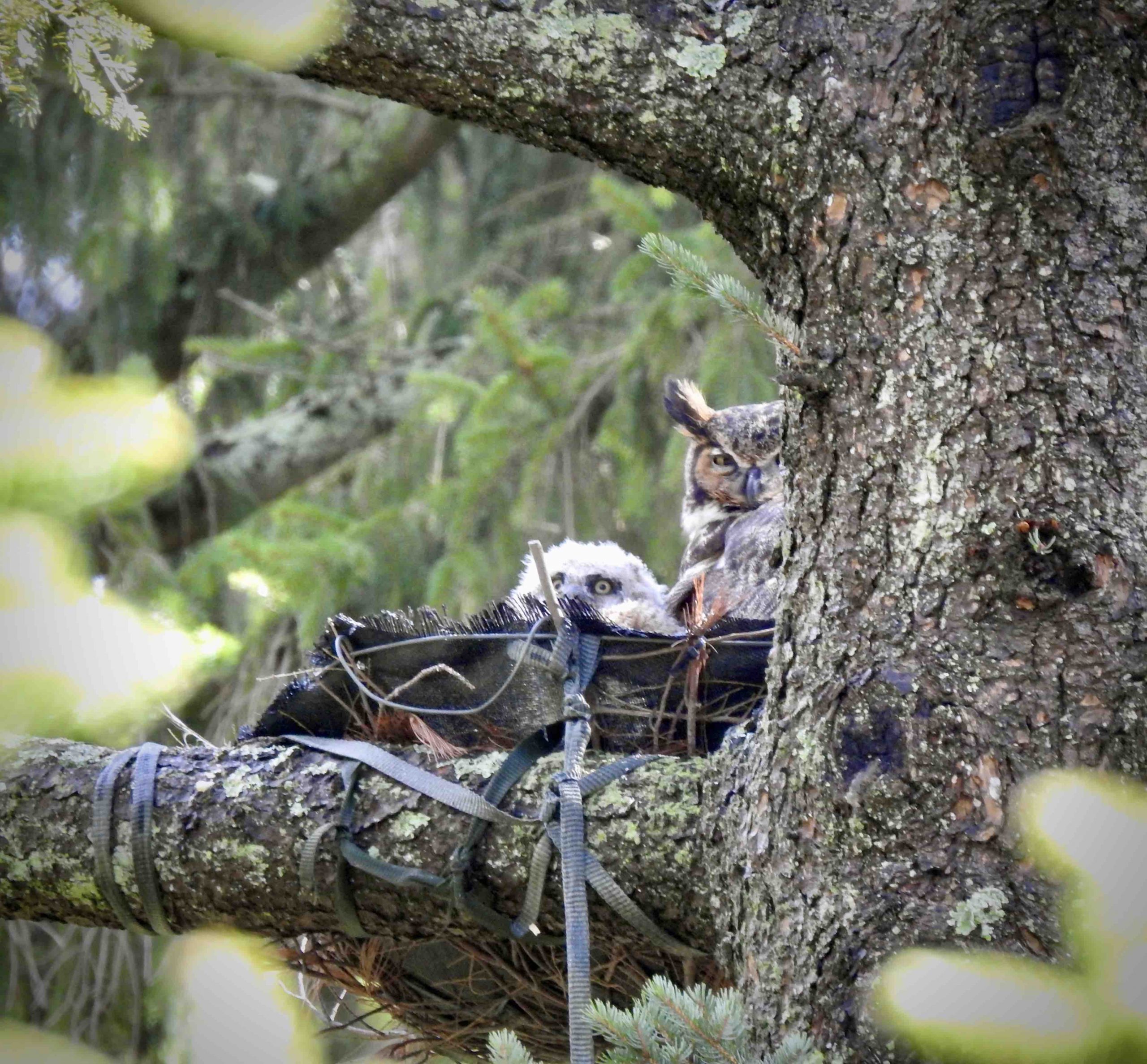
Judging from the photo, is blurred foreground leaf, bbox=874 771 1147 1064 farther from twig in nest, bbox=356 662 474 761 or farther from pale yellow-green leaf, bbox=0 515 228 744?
pale yellow-green leaf, bbox=0 515 228 744

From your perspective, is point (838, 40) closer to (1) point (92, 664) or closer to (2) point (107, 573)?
(1) point (92, 664)

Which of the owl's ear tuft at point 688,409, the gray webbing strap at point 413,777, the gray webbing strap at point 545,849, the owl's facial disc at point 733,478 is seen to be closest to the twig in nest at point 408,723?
the gray webbing strap at point 413,777

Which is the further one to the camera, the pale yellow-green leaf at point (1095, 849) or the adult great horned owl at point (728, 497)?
the adult great horned owl at point (728, 497)

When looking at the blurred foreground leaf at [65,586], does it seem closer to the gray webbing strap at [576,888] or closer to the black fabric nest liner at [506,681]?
the black fabric nest liner at [506,681]

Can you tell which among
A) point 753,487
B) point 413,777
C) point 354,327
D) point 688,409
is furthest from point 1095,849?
point 354,327

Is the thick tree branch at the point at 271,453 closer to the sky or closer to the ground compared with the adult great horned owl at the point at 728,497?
closer to the sky

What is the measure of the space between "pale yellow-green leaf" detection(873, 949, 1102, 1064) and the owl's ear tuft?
2.86 m

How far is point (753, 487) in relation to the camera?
4133mm

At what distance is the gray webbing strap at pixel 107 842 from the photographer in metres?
2.26

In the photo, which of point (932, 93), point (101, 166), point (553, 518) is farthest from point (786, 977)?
point (101, 166)

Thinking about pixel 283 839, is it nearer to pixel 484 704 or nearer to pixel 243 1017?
pixel 484 704

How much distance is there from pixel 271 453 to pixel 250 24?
4.53 meters

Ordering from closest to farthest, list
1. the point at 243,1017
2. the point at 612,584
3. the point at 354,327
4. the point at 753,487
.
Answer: the point at 243,1017
the point at 612,584
the point at 753,487
the point at 354,327

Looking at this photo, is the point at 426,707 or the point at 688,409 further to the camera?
the point at 688,409
